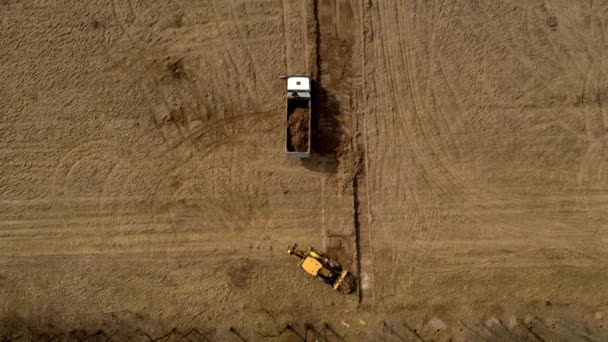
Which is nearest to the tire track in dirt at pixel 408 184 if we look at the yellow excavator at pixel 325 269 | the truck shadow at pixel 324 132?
the yellow excavator at pixel 325 269

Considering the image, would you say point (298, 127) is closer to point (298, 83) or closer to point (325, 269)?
point (298, 83)

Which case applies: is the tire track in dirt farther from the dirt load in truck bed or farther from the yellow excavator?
the dirt load in truck bed

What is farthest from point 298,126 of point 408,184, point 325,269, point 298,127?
point 325,269

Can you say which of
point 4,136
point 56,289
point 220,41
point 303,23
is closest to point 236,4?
point 220,41

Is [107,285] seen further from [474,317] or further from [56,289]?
[474,317]

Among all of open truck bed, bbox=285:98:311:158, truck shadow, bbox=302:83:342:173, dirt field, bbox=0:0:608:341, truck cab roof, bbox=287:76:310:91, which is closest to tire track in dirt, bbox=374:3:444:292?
dirt field, bbox=0:0:608:341

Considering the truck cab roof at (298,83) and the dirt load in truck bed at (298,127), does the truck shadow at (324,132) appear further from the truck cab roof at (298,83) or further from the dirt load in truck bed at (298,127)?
the truck cab roof at (298,83)
